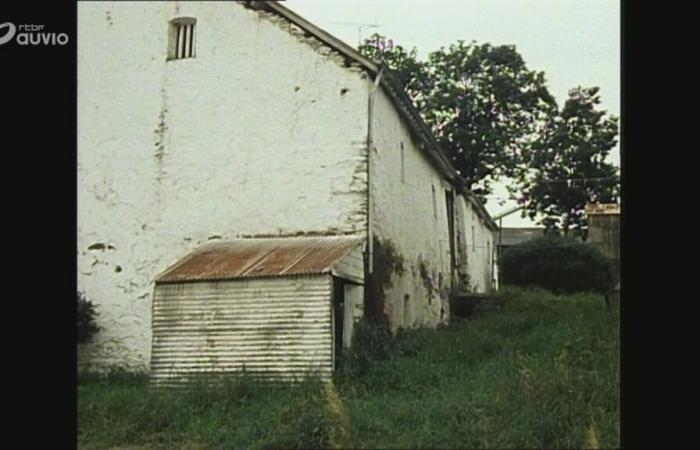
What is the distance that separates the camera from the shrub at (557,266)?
14.3ft

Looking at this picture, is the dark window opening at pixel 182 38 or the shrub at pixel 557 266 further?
the dark window opening at pixel 182 38

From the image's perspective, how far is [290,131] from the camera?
5.16m

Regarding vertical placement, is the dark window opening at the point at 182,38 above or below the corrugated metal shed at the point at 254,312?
above

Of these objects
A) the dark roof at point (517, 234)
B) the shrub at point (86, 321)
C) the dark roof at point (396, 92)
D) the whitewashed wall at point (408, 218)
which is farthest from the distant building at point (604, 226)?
the shrub at point (86, 321)

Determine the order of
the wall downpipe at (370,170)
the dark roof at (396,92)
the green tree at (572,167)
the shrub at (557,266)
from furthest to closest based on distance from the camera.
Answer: the wall downpipe at (370,170)
the dark roof at (396,92)
the shrub at (557,266)
the green tree at (572,167)

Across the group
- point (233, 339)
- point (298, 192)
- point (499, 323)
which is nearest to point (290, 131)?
point (298, 192)

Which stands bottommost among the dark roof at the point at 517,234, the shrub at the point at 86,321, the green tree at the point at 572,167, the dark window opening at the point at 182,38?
the shrub at the point at 86,321

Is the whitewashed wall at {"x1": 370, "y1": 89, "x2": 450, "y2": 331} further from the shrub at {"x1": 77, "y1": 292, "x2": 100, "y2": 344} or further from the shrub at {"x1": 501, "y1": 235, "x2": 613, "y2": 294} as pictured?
the shrub at {"x1": 77, "y1": 292, "x2": 100, "y2": 344}

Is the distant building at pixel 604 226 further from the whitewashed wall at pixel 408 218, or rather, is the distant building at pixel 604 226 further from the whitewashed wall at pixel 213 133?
the whitewashed wall at pixel 213 133

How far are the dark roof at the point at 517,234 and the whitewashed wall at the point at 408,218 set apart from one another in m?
0.86

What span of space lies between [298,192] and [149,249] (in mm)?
1255

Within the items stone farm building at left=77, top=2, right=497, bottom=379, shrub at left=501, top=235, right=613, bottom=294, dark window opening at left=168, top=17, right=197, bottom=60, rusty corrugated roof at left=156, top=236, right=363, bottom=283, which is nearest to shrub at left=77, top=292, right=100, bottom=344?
stone farm building at left=77, top=2, right=497, bottom=379

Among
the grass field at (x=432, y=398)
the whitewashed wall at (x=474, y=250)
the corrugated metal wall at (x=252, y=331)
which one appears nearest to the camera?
the grass field at (x=432, y=398)
